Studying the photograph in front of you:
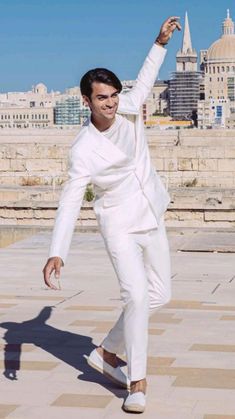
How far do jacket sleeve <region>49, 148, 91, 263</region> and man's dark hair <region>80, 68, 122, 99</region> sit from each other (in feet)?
0.92

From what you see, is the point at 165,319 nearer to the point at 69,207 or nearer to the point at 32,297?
the point at 32,297

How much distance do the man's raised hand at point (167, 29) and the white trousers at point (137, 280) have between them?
2.91ft

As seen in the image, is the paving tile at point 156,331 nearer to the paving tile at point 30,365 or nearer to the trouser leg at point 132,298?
the paving tile at point 30,365

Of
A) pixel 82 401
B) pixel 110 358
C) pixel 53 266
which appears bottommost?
pixel 82 401

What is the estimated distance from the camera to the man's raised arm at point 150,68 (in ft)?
15.7

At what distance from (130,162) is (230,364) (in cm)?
128

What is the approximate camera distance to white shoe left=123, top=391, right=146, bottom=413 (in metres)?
4.42

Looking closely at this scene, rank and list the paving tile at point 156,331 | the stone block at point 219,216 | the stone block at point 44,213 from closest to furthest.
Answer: the paving tile at point 156,331 < the stone block at point 219,216 < the stone block at point 44,213

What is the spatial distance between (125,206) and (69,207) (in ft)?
0.80

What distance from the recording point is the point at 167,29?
4812 millimetres

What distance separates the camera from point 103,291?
7.65 meters

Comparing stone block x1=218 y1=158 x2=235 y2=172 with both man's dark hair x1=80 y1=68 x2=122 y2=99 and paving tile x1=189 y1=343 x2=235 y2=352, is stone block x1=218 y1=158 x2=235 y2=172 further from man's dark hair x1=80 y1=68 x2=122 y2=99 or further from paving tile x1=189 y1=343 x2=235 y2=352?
man's dark hair x1=80 y1=68 x2=122 y2=99

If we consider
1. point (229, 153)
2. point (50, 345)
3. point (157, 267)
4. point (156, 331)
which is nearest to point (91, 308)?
point (156, 331)

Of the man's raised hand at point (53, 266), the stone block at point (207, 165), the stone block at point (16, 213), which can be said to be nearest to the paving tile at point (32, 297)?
the man's raised hand at point (53, 266)
